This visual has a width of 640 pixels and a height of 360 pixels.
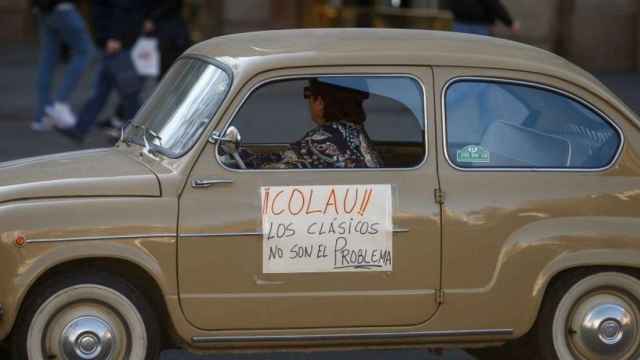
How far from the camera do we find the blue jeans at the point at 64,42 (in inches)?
568

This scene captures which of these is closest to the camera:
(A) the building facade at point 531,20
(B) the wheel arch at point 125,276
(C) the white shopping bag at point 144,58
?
(B) the wheel arch at point 125,276

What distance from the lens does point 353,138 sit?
6680 millimetres

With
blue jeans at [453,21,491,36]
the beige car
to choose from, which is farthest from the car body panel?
blue jeans at [453,21,491,36]

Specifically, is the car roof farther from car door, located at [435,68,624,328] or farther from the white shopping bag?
the white shopping bag

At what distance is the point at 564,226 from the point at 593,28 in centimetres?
1435

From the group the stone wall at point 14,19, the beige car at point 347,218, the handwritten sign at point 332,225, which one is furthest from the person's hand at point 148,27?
the handwritten sign at point 332,225

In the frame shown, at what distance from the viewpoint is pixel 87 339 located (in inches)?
244

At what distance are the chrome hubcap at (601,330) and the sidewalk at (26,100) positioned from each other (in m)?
7.71

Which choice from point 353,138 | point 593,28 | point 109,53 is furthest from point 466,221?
point 593,28

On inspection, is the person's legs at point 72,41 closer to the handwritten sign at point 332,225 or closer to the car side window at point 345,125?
the car side window at point 345,125

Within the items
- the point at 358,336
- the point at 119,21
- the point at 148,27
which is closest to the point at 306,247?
the point at 358,336

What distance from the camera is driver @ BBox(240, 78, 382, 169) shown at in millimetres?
6555

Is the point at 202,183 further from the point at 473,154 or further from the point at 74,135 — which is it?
the point at 74,135

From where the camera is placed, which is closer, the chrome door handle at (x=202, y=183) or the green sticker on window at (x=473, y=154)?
the chrome door handle at (x=202, y=183)
